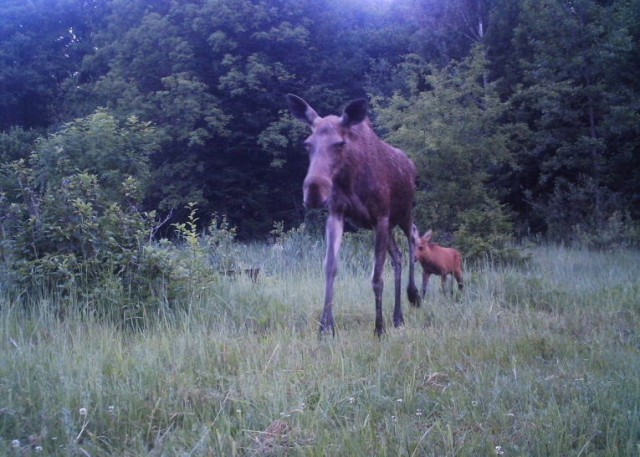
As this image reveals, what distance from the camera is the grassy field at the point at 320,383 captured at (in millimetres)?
3688

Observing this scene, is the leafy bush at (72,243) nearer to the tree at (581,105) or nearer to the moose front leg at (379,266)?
the moose front leg at (379,266)

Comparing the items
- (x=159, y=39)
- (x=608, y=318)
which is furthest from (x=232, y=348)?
(x=159, y=39)

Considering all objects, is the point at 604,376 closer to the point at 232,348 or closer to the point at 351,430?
the point at 351,430

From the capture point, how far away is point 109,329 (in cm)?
624

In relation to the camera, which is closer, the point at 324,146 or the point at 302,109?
the point at 324,146

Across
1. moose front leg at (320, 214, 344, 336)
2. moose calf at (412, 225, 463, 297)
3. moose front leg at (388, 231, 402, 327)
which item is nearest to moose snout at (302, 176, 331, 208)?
moose front leg at (320, 214, 344, 336)

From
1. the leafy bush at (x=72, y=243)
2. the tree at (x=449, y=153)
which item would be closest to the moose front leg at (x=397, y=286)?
the leafy bush at (x=72, y=243)

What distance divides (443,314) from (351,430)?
146 inches

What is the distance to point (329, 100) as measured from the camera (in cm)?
2794

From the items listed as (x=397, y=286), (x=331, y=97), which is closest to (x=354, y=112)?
(x=397, y=286)

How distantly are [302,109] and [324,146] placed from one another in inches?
35.1

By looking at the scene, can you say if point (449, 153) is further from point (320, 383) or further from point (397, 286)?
point (320, 383)

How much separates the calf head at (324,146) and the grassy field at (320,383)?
1.38 metres

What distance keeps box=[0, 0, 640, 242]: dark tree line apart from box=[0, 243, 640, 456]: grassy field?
753cm
